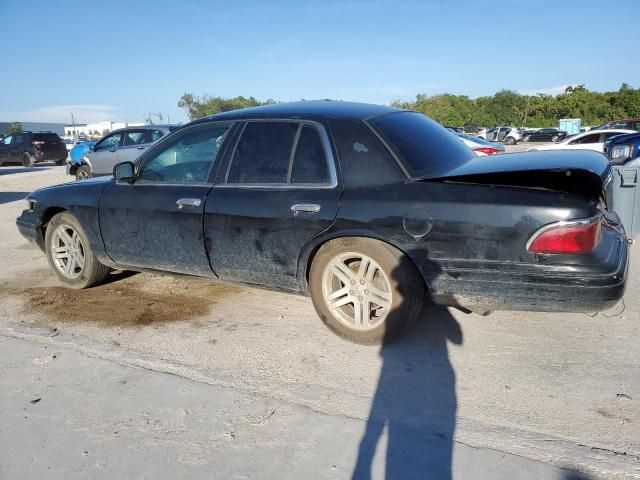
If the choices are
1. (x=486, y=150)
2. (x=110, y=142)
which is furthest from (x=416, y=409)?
(x=110, y=142)

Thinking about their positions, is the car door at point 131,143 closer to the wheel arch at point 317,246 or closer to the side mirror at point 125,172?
the side mirror at point 125,172

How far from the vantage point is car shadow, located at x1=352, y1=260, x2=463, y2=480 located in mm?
2375

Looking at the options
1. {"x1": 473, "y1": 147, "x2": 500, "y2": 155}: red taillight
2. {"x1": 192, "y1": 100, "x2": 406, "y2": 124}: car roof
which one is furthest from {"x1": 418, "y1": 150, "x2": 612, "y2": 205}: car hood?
{"x1": 473, "y1": 147, "x2": 500, "y2": 155}: red taillight

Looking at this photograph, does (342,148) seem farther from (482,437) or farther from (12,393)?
(12,393)

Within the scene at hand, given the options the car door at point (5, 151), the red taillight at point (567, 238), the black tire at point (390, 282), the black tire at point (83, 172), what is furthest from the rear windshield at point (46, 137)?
the red taillight at point (567, 238)

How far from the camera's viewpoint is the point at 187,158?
4.36 meters

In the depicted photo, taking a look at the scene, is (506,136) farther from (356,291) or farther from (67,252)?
(356,291)

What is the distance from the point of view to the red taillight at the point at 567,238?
2875 mm

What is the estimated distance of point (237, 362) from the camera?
3453 millimetres

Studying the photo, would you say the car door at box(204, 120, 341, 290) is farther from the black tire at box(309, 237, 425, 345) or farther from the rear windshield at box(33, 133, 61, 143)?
the rear windshield at box(33, 133, 61, 143)

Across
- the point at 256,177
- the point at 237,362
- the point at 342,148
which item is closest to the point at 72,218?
the point at 256,177

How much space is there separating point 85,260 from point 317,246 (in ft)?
8.27

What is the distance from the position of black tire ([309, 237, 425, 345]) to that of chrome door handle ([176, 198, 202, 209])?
3.51ft

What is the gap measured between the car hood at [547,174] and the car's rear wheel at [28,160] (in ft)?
84.6
